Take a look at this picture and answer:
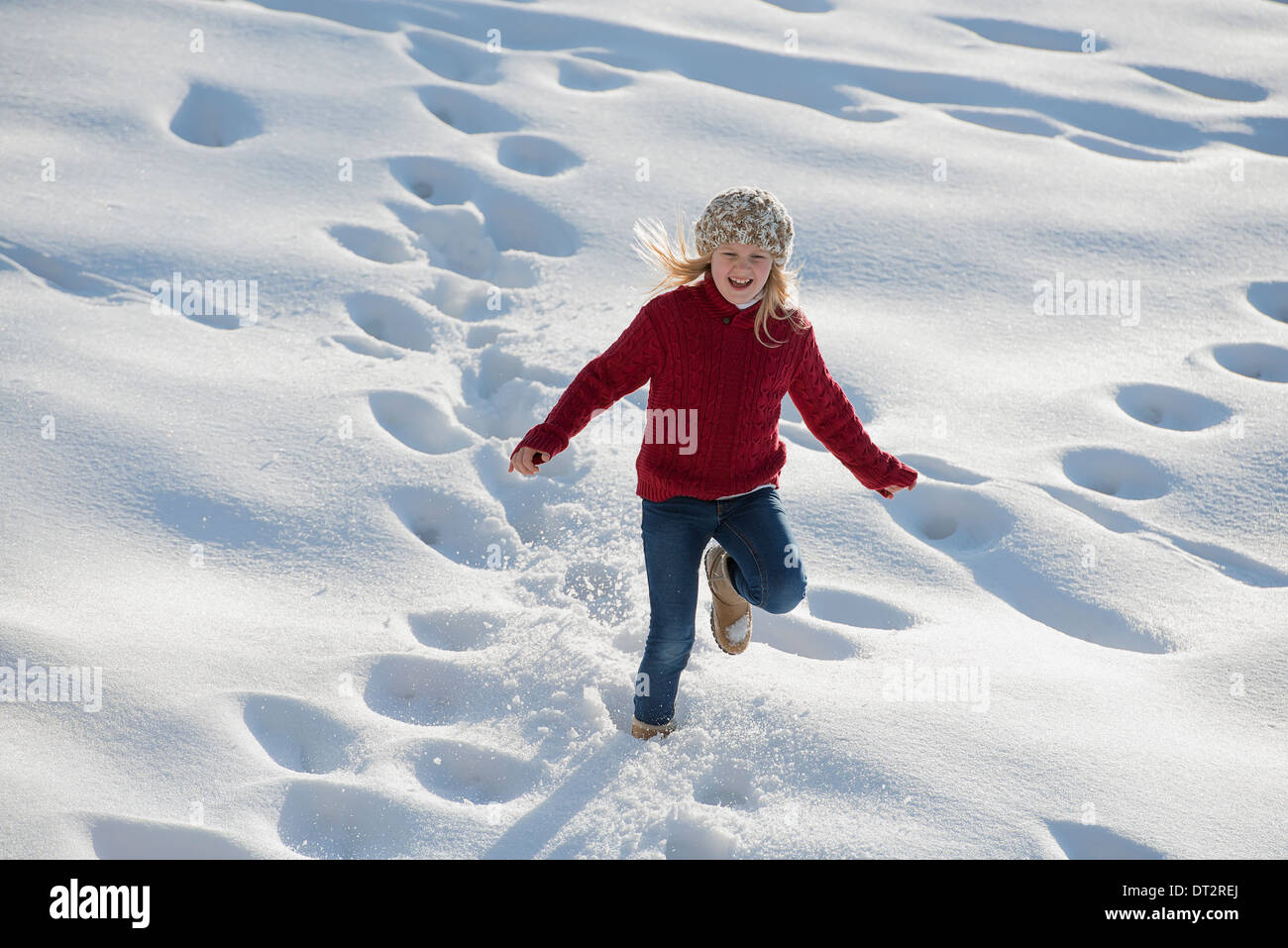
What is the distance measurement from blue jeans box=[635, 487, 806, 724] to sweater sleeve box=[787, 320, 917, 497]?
0.22 m

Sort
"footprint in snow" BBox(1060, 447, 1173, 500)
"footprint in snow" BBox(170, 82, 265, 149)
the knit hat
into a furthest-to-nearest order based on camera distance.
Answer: "footprint in snow" BBox(170, 82, 265, 149) < "footprint in snow" BBox(1060, 447, 1173, 500) < the knit hat

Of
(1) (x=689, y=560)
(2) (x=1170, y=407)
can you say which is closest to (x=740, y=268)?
(1) (x=689, y=560)

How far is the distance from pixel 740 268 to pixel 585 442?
53.9 inches

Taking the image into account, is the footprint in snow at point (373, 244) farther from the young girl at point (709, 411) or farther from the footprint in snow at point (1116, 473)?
the footprint in snow at point (1116, 473)

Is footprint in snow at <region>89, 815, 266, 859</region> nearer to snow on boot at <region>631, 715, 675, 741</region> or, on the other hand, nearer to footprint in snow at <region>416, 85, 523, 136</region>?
snow on boot at <region>631, 715, 675, 741</region>

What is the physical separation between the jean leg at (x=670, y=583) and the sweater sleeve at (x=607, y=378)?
10.2 inches

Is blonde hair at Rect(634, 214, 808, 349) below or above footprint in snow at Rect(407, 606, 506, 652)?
above

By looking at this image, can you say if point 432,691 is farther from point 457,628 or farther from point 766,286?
point 766,286

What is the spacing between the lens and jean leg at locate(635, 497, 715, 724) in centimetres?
238

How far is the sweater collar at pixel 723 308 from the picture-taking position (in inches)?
90.8

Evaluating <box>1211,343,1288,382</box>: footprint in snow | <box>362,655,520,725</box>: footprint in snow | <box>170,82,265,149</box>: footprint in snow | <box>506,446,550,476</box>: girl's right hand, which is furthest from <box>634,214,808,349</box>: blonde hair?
<box>170,82,265,149</box>: footprint in snow
